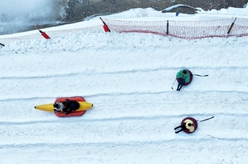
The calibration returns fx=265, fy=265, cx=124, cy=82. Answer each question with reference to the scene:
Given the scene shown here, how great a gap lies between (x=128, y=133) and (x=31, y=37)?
5.00 metres

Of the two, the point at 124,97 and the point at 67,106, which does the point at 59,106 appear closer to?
the point at 67,106

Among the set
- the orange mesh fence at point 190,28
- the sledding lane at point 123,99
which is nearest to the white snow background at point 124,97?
the sledding lane at point 123,99

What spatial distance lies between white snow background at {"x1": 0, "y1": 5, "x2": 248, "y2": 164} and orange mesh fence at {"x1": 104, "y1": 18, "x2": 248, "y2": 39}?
22 cm

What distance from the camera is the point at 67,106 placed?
29.4 feet

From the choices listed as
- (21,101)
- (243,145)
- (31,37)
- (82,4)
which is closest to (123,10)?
(82,4)

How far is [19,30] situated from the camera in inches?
418

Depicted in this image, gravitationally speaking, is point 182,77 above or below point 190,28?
below

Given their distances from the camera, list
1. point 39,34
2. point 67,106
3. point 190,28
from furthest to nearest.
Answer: point 39,34
point 190,28
point 67,106

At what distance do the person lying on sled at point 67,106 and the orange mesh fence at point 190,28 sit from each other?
9.77 ft

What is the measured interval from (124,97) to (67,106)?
1978 mm

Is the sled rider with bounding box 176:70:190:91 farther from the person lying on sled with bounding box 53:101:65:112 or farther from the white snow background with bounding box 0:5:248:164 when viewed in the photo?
the person lying on sled with bounding box 53:101:65:112

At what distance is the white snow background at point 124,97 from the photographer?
8898 mm

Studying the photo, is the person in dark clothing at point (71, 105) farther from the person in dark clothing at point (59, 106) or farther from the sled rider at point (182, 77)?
the sled rider at point (182, 77)

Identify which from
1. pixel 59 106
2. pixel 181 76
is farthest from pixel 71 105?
pixel 181 76
